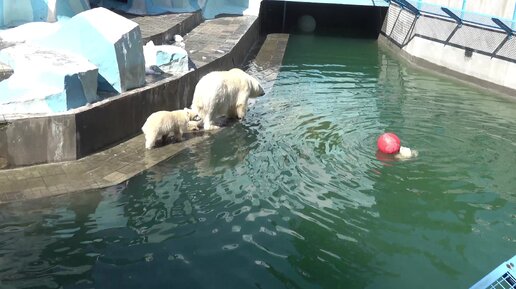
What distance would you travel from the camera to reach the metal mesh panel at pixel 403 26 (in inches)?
698

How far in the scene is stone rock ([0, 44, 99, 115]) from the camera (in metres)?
7.56

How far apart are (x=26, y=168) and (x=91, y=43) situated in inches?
97.6

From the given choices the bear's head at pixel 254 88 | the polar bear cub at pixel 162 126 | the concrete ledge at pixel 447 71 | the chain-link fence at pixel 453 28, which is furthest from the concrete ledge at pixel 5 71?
the chain-link fence at pixel 453 28

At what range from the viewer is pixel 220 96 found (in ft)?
30.9

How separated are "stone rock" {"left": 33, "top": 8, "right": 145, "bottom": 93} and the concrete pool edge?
1.05m

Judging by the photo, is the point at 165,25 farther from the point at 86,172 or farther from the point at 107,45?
the point at 86,172

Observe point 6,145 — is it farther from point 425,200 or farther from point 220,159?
point 425,200

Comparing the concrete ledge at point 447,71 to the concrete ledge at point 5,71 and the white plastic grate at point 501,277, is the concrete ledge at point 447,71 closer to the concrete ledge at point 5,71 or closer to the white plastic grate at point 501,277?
the white plastic grate at point 501,277

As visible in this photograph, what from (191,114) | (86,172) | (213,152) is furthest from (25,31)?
(213,152)

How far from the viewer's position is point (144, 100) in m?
9.06

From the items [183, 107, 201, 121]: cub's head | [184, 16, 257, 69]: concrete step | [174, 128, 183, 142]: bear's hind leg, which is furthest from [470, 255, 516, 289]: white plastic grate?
[184, 16, 257, 69]: concrete step

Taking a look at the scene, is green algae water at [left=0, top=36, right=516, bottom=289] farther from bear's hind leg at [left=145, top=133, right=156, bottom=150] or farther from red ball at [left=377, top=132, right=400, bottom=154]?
bear's hind leg at [left=145, top=133, right=156, bottom=150]

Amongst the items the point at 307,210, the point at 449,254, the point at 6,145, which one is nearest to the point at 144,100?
the point at 6,145

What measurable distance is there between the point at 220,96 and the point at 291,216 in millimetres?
3480
